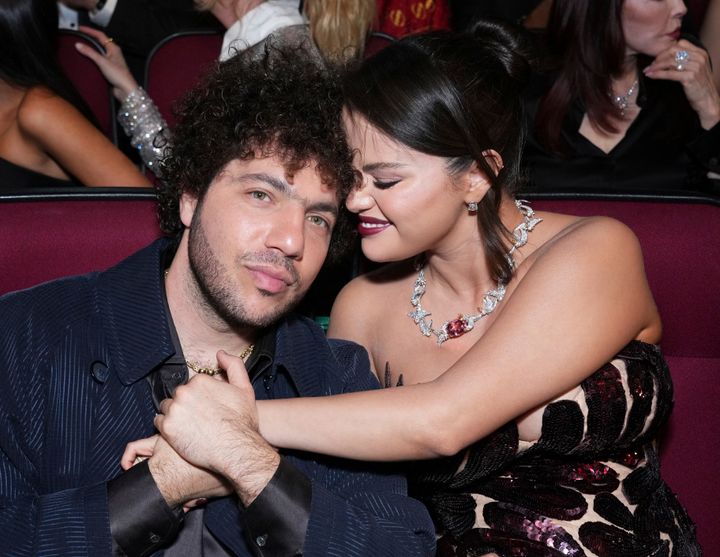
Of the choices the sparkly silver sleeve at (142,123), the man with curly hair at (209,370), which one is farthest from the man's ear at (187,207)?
the sparkly silver sleeve at (142,123)

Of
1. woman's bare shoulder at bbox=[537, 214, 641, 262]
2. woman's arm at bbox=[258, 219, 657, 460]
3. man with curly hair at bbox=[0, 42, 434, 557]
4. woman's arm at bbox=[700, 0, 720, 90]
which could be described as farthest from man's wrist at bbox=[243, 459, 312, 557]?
woman's arm at bbox=[700, 0, 720, 90]

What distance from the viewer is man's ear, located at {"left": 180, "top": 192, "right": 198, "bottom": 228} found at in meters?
1.74

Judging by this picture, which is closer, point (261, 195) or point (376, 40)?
point (261, 195)

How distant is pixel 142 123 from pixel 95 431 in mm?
1350

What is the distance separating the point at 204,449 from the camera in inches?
57.4

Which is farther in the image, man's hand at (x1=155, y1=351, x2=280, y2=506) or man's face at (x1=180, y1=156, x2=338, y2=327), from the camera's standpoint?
man's face at (x1=180, y1=156, x2=338, y2=327)

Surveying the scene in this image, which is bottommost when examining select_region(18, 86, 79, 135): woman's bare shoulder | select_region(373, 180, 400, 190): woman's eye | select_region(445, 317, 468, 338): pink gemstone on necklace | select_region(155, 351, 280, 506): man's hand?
select_region(445, 317, 468, 338): pink gemstone on necklace

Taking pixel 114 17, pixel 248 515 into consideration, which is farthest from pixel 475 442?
pixel 114 17

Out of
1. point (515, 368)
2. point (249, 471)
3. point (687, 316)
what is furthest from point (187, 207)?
point (687, 316)

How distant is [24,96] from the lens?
2.56 m

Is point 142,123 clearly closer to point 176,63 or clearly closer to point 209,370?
point 176,63

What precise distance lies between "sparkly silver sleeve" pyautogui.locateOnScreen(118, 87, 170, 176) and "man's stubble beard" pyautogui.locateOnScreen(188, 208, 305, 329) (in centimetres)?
112

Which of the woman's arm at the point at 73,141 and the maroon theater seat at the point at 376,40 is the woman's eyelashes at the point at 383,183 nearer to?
the woman's arm at the point at 73,141

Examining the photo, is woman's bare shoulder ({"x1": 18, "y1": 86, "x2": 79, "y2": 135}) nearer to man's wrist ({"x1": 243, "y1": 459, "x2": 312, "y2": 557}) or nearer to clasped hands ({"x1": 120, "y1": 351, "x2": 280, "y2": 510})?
clasped hands ({"x1": 120, "y1": 351, "x2": 280, "y2": 510})
